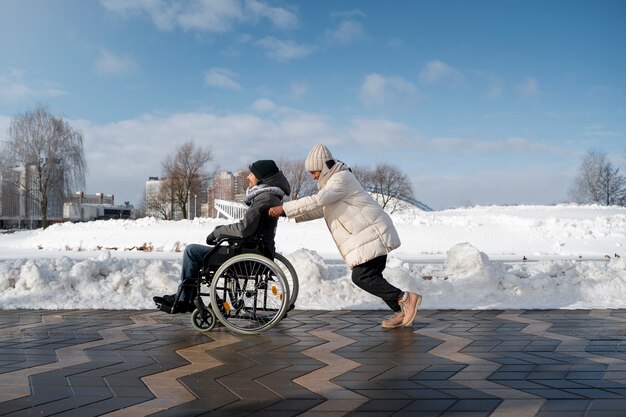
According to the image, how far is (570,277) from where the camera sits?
25.4ft

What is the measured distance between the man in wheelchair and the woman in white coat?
214 mm

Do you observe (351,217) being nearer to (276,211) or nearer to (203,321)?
(276,211)

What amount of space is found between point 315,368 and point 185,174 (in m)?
44.5

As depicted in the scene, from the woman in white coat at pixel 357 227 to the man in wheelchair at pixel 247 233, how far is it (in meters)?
0.21

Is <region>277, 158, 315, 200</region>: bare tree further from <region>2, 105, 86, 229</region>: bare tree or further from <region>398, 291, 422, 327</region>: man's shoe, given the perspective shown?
<region>398, 291, 422, 327</region>: man's shoe

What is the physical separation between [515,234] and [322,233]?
6.85m

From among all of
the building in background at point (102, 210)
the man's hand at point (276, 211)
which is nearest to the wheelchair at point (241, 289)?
the man's hand at point (276, 211)

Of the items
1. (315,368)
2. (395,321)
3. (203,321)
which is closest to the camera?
(315,368)

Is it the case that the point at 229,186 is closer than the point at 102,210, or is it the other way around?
the point at 229,186

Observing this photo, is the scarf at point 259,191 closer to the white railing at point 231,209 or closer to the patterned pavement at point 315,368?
the patterned pavement at point 315,368

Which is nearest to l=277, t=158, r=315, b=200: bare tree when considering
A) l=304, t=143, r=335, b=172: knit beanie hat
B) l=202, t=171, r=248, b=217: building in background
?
l=202, t=171, r=248, b=217: building in background

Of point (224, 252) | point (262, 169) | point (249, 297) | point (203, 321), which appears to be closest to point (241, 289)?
point (249, 297)

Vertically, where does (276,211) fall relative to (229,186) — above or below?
below

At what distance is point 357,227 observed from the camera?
5145 mm
